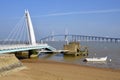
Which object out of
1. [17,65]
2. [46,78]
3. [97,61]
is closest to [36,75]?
[46,78]

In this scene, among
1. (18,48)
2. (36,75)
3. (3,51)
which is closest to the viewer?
(36,75)

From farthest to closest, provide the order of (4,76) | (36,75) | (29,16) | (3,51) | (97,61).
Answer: (29,16) < (97,61) < (3,51) < (36,75) < (4,76)

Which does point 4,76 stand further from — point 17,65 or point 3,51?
point 3,51

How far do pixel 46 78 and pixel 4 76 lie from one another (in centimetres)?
346

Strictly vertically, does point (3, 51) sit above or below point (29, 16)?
below

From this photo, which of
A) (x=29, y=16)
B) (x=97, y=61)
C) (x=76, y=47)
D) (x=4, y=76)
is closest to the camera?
(x=4, y=76)

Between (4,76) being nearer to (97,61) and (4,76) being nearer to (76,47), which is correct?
(97,61)

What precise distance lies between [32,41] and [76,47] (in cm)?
927

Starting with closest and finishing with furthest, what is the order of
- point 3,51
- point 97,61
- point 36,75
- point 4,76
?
1. point 4,76
2. point 36,75
3. point 3,51
4. point 97,61

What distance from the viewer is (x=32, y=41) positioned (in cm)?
5322

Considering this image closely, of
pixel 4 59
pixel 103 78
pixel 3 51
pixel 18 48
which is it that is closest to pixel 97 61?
pixel 18 48

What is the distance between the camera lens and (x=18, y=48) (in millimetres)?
40500

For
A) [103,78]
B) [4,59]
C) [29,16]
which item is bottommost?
[103,78]

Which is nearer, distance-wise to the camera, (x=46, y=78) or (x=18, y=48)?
(x=46, y=78)
